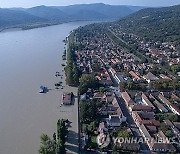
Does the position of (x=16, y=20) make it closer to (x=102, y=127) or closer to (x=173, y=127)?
(x=102, y=127)

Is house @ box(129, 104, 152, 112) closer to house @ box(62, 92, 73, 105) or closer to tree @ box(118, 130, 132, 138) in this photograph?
tree @ box(118, 130, 132, 138)

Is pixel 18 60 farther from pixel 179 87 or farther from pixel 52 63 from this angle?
pixel 179 87

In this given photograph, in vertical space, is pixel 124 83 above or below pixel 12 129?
above

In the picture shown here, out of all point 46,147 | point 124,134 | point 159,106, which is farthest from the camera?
point 159,106

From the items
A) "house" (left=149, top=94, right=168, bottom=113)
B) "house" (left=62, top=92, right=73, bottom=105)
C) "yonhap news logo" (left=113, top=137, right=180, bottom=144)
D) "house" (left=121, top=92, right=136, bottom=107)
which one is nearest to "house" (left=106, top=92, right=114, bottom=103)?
"house" (left=121, top=92, right=136, bottom=107)

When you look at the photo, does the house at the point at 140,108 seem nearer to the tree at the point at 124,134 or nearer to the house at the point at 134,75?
the tree at the point at 124,134

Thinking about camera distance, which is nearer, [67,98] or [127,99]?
[127,99]

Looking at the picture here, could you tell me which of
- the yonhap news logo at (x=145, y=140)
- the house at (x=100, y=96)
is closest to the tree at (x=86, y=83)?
the house at (x=100, y=96)

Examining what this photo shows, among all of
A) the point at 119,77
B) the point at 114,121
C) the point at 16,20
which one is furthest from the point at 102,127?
the point at 16,20

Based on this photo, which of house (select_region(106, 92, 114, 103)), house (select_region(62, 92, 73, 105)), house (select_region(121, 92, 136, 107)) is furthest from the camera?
house (select_region(106, 92, 114, 103))

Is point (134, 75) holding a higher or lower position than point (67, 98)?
higher

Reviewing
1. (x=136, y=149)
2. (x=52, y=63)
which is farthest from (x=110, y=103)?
(x=52, y=63)
